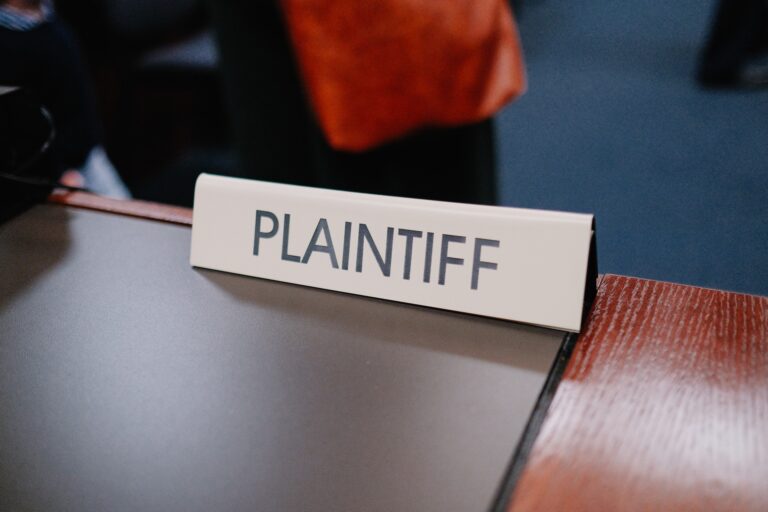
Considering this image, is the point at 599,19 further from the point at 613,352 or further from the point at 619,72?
the point at 613,352

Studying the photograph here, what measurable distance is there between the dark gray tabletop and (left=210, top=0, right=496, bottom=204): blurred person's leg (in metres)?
0.50

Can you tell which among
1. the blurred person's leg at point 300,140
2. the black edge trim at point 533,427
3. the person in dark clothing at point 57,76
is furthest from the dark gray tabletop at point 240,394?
the person in dark clothing at point 57,76

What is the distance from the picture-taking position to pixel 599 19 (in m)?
1.43

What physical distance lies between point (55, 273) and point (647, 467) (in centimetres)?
39

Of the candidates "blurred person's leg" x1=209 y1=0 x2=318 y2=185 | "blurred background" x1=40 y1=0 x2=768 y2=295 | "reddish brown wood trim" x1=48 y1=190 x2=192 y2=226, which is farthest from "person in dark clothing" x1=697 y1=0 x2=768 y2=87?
"reddish brown wood trim" x1=48 y1=190 x2=192 y2=226

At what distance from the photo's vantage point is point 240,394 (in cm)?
36

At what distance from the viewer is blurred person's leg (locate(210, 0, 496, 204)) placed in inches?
36.9

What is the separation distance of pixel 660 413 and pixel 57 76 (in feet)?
3.92

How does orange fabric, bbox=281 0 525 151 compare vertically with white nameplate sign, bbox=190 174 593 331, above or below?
above

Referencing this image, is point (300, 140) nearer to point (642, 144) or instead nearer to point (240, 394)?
point (240, 394)

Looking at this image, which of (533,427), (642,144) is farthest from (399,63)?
(642,144)

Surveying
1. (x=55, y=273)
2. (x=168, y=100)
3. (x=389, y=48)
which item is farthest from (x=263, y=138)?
(x=168, y=100)

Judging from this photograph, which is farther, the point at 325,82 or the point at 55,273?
the point at 325,82

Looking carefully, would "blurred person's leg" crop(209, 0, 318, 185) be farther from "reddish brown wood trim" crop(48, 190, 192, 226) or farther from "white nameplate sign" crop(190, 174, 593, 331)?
"white nameplate sign" crop(190, 174, 593, 331)
